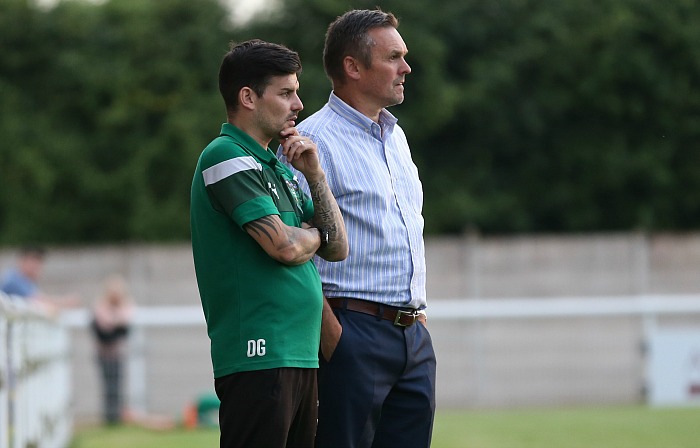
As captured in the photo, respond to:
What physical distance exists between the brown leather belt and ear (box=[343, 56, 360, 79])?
796 mm

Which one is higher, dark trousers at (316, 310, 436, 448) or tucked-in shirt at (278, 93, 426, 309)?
tucked-in shirt at (278, 93, 426, 309)

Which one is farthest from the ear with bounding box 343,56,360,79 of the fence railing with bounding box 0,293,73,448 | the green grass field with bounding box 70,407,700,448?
the green grass field with bounding box 70,407,700,448

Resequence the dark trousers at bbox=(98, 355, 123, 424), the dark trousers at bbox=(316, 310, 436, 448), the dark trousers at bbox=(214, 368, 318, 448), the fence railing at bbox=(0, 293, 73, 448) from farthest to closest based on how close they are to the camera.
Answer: the dark trousers at bbox=(98, 355, 123, 424) → the fence railing at bbox=(0, 293, 73, 448) → the dark trousers at bbox=(316, 310, 436, 448) → the dark trousers at bbox=(214, 368, 318, 448)

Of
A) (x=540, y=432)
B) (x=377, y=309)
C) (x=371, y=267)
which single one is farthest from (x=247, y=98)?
(x=540, y=432)

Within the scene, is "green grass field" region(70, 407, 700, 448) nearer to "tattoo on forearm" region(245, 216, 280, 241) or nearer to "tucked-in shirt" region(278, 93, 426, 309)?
"tucked-in shirt" region(278, 93, 426, 309)

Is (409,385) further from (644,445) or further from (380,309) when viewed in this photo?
(644,445)

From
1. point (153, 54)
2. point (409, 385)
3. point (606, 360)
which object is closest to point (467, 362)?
point (606, 360)

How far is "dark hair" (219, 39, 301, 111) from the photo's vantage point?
12.8 ft

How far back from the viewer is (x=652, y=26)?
1828 cm

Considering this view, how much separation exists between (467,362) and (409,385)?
1210 centimetres

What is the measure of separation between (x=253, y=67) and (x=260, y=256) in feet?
1.89

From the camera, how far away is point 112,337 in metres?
14.9

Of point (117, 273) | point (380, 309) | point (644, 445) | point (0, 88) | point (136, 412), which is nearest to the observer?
point (380, 309)

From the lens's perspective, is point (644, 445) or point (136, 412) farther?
point (136, 412)
